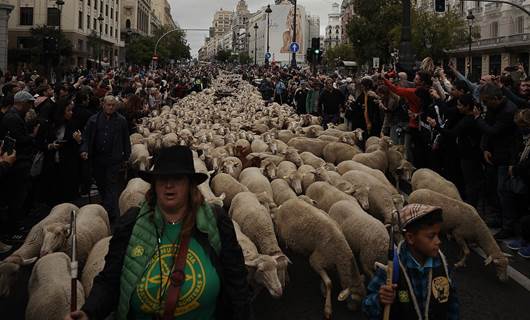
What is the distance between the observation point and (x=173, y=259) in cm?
244

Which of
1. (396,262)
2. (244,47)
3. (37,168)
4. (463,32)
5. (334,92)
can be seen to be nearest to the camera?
(396,262)

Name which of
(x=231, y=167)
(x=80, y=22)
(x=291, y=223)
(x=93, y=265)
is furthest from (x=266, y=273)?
(x=80, y=22)

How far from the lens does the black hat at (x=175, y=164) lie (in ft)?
8.19

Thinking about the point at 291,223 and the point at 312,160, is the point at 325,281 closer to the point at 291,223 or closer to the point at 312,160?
the point at 291,223

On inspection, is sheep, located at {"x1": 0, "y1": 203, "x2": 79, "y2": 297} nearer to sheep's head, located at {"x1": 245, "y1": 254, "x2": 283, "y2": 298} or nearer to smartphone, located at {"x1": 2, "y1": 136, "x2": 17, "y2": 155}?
smartphone, located at {"x1": 2, "y1": 136, "x2": 17, "y2": 155}

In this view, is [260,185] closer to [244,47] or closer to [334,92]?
[334,92]

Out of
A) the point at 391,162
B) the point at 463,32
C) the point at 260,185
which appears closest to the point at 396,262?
the point at 260,185

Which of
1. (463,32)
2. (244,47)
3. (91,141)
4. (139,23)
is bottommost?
(91,141)

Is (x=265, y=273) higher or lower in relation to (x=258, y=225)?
lower

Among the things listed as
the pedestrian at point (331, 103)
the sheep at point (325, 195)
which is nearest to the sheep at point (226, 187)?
the sheep at point (325, 195)

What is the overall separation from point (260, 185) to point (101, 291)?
16.4 ft

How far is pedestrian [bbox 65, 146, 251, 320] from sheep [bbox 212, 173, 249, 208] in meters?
4.46

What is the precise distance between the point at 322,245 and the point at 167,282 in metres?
2.87

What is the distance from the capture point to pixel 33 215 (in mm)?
8086
